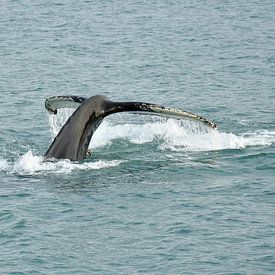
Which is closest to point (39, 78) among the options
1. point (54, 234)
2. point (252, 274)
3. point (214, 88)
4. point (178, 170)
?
point (214, 88)

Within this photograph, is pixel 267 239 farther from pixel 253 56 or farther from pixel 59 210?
pixel 253 56

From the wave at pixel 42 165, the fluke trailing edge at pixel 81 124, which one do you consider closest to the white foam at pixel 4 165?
the wave at pixel 42 165

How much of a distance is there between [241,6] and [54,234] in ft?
155

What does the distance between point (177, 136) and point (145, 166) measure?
346cm

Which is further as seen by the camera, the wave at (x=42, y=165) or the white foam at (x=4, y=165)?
the white foam at (x=4, y=165)

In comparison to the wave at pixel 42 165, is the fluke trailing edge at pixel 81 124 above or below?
above

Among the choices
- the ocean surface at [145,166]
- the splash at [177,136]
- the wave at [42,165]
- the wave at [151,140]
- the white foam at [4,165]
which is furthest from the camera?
the splash at [177,136]

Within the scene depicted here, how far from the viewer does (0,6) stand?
73062 millimetres

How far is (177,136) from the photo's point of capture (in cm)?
3397

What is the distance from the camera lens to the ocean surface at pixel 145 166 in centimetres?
2458

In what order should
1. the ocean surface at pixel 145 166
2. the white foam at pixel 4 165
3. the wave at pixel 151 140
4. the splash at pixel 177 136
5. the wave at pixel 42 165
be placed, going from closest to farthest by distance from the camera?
the ocean surface at pixel 145 166 < the wave at pixel 42 165 < the wave at pixel 151 140 < the white foam at pixel 4 165 < the splash at pixel 177 136

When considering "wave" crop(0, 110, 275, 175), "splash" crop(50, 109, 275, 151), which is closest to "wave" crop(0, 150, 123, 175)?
"wave" crop(0, 110, 275, 175)

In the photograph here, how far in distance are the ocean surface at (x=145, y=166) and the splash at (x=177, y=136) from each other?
59 millimetres

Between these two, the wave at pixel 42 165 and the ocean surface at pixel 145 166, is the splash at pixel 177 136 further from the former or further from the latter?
the wave at pixel 42 165
